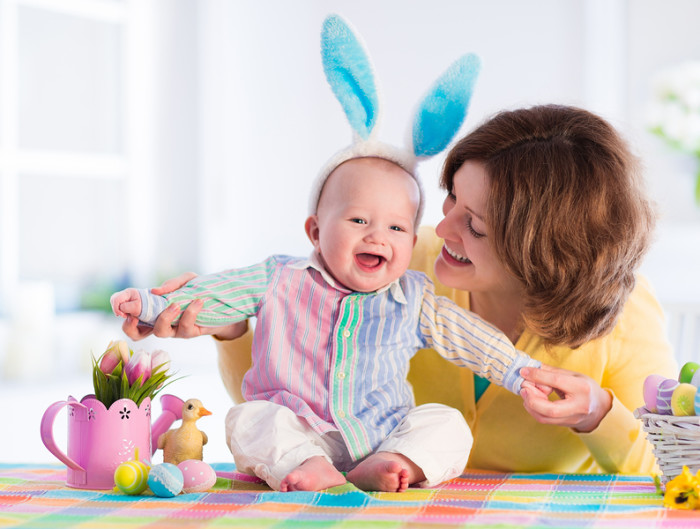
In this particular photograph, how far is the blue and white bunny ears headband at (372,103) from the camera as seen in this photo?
1.28 metres

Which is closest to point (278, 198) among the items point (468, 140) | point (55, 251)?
point (55, 251)

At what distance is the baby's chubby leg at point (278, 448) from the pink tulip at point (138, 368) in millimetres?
144

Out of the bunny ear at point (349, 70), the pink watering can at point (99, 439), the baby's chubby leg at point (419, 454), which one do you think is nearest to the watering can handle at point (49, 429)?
the pink watering can at point (99, 439)

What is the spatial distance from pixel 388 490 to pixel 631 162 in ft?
2.10

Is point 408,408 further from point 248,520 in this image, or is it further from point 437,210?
point 437,210

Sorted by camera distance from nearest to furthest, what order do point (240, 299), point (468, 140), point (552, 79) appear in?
point (240, 299) < point (468, 140) < point (552, 79)

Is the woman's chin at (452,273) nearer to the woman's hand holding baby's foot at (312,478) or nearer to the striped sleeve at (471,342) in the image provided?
the striped sleeve at (471,342)

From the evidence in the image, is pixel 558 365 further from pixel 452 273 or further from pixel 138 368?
pixel 138 368

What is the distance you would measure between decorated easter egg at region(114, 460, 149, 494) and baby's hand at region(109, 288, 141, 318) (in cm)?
21

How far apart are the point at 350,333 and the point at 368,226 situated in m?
0.16

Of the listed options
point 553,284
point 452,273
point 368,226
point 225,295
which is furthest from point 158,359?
point 553,284

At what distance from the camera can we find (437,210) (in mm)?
3516

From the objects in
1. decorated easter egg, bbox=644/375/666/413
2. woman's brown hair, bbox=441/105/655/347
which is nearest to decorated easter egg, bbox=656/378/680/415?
decorated easter egg, bbox=644/375/666/413

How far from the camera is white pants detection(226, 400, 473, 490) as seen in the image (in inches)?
44.5
